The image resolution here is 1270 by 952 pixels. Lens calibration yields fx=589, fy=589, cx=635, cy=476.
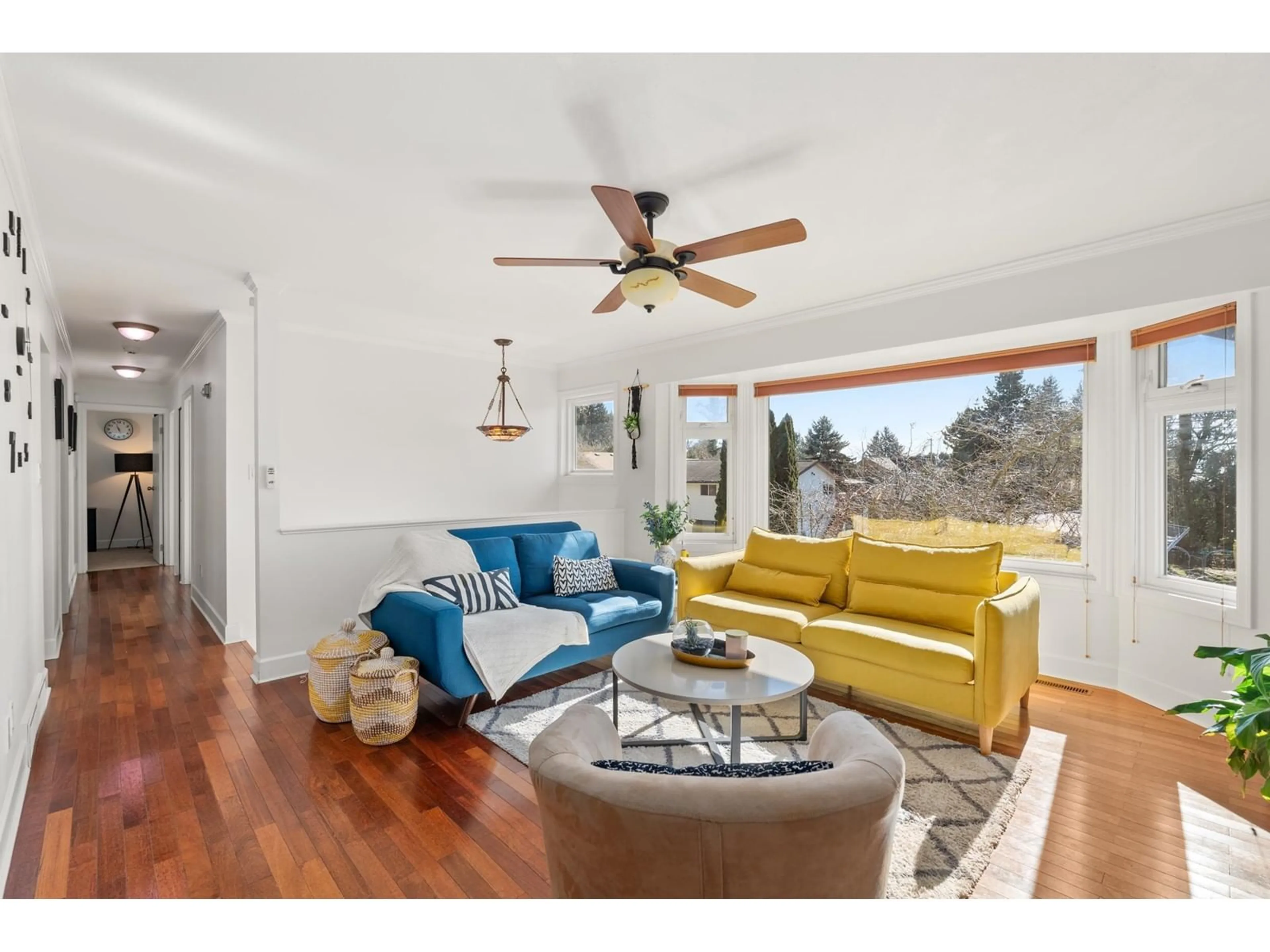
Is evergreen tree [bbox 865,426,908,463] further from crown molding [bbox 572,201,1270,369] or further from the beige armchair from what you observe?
the beige armchair

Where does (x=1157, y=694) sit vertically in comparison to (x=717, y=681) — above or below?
below

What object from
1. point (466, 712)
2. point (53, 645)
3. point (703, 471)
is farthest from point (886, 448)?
point (53, 645)

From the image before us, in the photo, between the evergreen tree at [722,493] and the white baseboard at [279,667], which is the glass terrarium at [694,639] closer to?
the white baseboard at [279,667]

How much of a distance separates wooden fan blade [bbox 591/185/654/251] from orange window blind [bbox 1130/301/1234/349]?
2.97m

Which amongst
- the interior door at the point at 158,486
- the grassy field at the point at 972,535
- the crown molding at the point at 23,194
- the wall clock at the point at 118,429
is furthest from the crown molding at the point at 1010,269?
the wall clock at the point at 118,429

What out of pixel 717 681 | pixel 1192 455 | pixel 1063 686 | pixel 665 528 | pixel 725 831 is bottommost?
pixel 1063 686

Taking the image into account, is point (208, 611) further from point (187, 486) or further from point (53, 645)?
point (187, 486)

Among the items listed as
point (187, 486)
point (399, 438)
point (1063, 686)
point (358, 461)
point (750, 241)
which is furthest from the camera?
point (187, 486)

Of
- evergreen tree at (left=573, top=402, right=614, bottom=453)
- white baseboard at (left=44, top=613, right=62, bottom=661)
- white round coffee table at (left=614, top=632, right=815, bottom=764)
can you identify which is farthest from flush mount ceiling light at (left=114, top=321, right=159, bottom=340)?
white round coffee table at (left=614, top=632, right=815, bottom=764)

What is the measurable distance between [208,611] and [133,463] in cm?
573

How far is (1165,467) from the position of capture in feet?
11.1

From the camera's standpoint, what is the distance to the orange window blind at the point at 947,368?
146 inches

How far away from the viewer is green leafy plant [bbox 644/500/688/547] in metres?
4.93

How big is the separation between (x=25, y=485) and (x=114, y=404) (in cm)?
598
